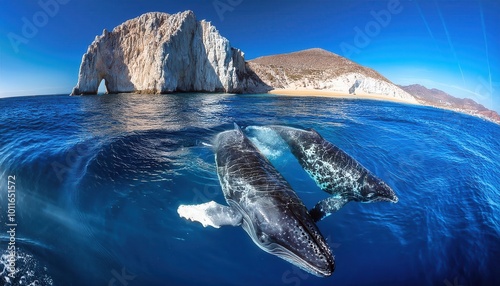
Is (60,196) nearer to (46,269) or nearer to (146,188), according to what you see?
(146,188)

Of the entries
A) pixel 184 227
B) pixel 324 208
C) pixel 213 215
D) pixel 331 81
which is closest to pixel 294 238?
pixel 324 208

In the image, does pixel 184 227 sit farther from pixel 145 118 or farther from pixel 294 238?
pixel 145 118

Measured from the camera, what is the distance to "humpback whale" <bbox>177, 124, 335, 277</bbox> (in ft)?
13.7

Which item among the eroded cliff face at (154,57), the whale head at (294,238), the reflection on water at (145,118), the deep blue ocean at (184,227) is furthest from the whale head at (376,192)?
the eroded cliff face at (154,57)

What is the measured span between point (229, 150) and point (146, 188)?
2952mm

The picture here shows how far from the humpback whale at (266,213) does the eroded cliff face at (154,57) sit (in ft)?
200

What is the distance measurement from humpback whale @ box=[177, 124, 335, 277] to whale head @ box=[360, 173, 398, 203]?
9.18 feet

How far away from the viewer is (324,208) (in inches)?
231

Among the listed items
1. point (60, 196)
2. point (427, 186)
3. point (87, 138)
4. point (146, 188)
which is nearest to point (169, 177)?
point (146, 188)

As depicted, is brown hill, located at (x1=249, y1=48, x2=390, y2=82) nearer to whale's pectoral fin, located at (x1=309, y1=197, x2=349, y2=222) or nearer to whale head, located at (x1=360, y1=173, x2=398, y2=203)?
whale head, located at (x1=360, y1=173, x2=398, y2=203)

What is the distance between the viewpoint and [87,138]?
435 inches

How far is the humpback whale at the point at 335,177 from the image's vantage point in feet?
20.4

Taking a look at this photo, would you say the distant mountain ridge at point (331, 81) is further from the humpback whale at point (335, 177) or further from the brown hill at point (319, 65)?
the humpback whale at point (335, 177)

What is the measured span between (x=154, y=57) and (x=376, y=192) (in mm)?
68929
